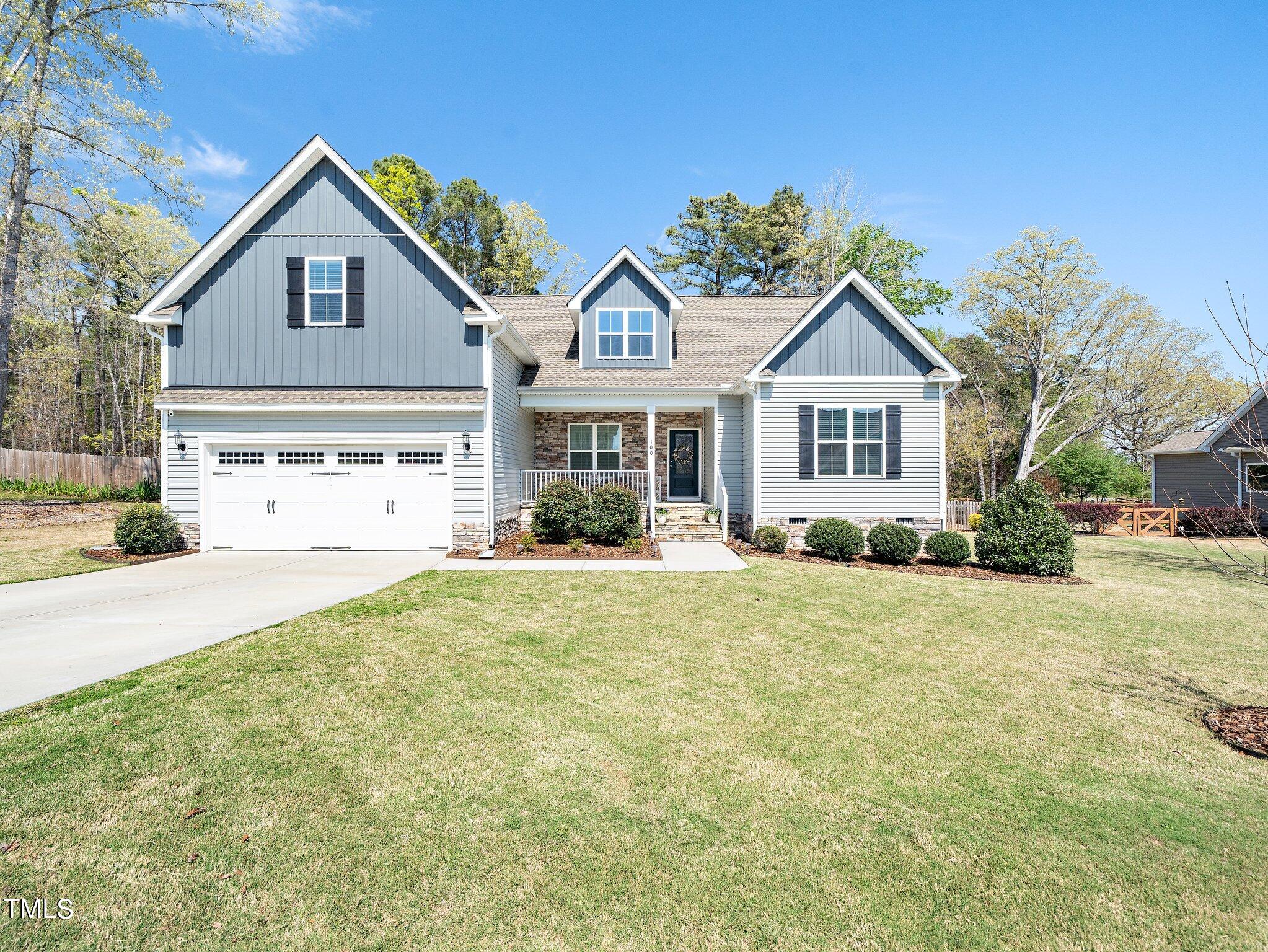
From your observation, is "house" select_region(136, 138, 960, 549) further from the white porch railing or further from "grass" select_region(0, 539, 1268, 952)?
"grass" select_region(0, 539, 1268, 952)

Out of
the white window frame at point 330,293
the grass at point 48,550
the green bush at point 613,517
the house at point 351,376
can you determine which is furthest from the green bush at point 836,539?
the grass at point 48,550

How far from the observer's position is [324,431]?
12469 mm

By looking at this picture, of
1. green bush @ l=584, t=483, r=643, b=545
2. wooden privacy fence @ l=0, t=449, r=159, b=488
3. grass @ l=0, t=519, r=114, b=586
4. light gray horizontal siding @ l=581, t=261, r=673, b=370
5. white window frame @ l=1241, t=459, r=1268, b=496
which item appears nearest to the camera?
white window frame @ l=1241, t=459, r=1268, b=496

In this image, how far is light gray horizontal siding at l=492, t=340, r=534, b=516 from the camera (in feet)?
43.1

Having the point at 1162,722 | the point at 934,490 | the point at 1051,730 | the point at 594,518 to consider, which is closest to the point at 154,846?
the point at 1051,730

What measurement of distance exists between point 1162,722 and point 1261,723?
0.75 meters

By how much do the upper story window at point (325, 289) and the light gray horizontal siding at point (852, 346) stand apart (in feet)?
33.2

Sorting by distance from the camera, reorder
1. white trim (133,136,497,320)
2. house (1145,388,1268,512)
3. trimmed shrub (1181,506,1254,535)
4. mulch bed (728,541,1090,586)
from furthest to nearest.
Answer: house (1145,388,1268,512) < trimmed shrub (1181,506,1254,535) < white trim (133,136,497,320) < mulch bed (728,541,1090,586)

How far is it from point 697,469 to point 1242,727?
13.4 metres

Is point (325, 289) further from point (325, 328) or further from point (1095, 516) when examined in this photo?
point (1095, 516)

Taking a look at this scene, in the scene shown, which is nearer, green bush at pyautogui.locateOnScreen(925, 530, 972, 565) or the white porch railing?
green bush at pyautogui.locateOnScreen(925, 530, 972, 565)

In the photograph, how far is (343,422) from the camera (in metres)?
12.5

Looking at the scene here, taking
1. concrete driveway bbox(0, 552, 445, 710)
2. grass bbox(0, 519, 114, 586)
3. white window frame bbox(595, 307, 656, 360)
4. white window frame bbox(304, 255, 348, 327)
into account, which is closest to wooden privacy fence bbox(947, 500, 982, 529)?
white window frame bbox(595, 307, 656, 360)

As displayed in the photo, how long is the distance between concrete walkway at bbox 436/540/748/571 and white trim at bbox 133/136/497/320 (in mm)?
5327
